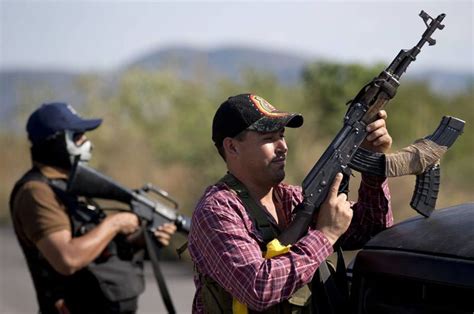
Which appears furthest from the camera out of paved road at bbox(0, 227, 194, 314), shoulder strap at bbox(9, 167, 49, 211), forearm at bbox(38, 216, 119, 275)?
paved road at bbox(0, 227, 194, 314)

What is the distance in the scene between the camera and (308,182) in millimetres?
3396

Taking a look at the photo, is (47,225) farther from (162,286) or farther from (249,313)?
(249,313)

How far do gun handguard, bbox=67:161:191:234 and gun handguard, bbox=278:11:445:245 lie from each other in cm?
223

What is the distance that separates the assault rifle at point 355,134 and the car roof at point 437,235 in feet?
0.44

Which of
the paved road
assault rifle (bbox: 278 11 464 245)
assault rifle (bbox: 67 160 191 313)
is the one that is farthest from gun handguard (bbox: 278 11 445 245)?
the paved road

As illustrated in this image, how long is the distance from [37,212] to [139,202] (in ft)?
2.79

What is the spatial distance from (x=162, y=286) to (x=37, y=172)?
969 millimetres

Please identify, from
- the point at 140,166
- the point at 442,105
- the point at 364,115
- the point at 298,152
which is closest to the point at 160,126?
the point at 140,166

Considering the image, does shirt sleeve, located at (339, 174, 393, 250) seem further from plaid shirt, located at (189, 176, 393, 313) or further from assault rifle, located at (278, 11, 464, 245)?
plaid shirt, located at (189, 176, 393, 313)

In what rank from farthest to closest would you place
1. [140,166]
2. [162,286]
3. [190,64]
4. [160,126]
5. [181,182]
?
[190,64] < [160,126] < [140,166] < [181,182] < [162,286]

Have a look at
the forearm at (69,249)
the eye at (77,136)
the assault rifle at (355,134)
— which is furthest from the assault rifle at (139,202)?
the assault rifle at (355,134)

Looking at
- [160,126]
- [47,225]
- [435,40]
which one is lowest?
[160,126]

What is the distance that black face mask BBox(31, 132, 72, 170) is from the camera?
540 cm

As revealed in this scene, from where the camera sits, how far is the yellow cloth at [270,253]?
3.25 meters
